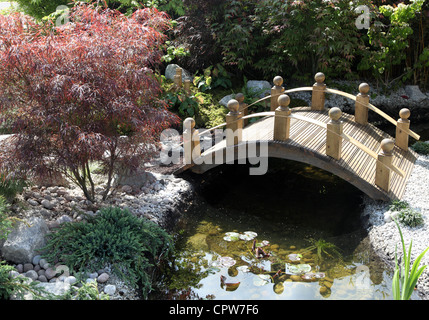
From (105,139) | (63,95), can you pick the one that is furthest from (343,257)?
(63,95)

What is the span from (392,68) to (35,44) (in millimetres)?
8679

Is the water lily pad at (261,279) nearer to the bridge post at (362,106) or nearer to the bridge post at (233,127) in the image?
the bridge post at (233,127)

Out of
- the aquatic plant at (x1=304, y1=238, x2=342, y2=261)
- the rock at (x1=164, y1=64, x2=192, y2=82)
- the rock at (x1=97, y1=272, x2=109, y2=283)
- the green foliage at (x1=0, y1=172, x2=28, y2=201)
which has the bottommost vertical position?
the rock at (x1=97, y1=272, x2=109, y2=283)

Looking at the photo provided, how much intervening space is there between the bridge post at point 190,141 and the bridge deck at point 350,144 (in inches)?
6.1

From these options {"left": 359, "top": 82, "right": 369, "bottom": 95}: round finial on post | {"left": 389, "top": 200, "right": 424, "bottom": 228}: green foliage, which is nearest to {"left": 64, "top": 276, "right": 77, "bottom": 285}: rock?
{"left": 389, "top": 200, "right": 424, "bottom": 228}: green foliage

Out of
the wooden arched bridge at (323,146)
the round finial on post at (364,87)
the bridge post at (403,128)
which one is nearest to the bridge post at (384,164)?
the wooden arched bridge at (323,146)

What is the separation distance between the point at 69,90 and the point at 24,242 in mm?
1604

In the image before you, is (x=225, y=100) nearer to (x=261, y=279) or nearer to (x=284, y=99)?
(x=284, y=99)

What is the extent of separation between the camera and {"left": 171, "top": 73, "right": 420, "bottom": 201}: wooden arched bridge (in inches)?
237

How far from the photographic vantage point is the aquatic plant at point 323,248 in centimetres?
Result: 548

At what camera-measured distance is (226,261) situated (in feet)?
17.3

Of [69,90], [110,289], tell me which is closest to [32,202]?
[69,90]

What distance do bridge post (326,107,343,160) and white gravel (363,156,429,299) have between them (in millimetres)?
872

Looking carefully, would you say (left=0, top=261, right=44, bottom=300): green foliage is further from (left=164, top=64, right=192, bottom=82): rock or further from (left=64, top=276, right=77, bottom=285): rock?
(left=164, top=64, right=192, bottom=82): rock
